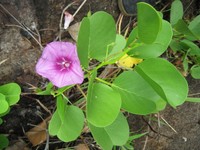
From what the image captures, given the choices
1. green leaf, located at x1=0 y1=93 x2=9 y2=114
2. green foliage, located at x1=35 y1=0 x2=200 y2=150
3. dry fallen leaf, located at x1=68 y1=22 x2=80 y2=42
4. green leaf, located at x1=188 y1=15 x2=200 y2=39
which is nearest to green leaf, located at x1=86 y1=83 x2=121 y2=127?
green foliage, located at x1=35 y1=0 x2=200 y2=150

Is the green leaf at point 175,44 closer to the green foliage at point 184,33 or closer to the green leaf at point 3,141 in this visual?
the green foliage at point 184,33

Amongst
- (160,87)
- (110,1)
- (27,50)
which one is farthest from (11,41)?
(160,87)

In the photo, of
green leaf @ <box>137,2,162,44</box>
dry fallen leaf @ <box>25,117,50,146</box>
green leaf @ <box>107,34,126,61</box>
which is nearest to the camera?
green leaf @ <box>137,2,162,44</box>

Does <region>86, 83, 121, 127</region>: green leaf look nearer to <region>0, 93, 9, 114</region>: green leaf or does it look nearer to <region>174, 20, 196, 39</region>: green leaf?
<region>0, 93, 9, 114</region>: green leaf

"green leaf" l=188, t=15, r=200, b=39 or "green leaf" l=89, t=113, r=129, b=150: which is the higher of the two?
"green leaf" l=188, t=15, r=200, b=39

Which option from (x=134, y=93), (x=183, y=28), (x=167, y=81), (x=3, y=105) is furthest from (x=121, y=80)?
(x=183, y=28)

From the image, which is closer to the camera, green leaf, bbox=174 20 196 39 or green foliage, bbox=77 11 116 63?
green foliage, bbox=77 11 116 63

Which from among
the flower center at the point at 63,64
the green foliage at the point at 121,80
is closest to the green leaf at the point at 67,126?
the green foliage at the point at 121,80
